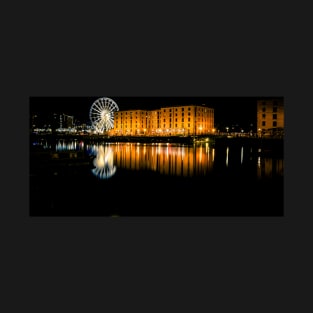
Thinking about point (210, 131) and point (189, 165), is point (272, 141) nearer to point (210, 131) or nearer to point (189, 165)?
point (189, 165)

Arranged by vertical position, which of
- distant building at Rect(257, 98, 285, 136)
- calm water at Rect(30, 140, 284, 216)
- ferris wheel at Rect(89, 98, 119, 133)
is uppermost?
ferris wheel at Rect(89, 98, 119, 133)

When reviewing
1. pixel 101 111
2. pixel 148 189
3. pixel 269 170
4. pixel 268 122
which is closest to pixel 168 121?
pixel 101 111

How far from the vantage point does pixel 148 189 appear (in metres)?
11.7

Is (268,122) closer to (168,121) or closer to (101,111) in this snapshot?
(101,111)

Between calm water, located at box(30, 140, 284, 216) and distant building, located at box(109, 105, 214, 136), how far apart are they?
39064 millimetres

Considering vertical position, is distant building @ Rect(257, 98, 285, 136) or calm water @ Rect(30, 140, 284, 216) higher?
distant building @ Rect(257, 98, 285, 136)

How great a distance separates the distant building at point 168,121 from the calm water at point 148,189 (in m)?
39.1

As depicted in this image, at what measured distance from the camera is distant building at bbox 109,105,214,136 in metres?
59.2

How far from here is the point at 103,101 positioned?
45375 millimetres

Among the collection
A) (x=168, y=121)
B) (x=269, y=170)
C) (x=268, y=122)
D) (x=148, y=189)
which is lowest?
(x=148, y=189)

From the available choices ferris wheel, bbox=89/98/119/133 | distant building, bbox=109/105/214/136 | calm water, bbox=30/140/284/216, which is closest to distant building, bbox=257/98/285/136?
calm water, bbox=30/140/284/216

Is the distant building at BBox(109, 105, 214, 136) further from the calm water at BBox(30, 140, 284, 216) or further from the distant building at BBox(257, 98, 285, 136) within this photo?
the calm water at BBox(30, 140, 284, 216)

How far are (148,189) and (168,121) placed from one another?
55254 mm

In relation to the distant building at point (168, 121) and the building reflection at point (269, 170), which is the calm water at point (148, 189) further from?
the distant building at point (168, 121)
